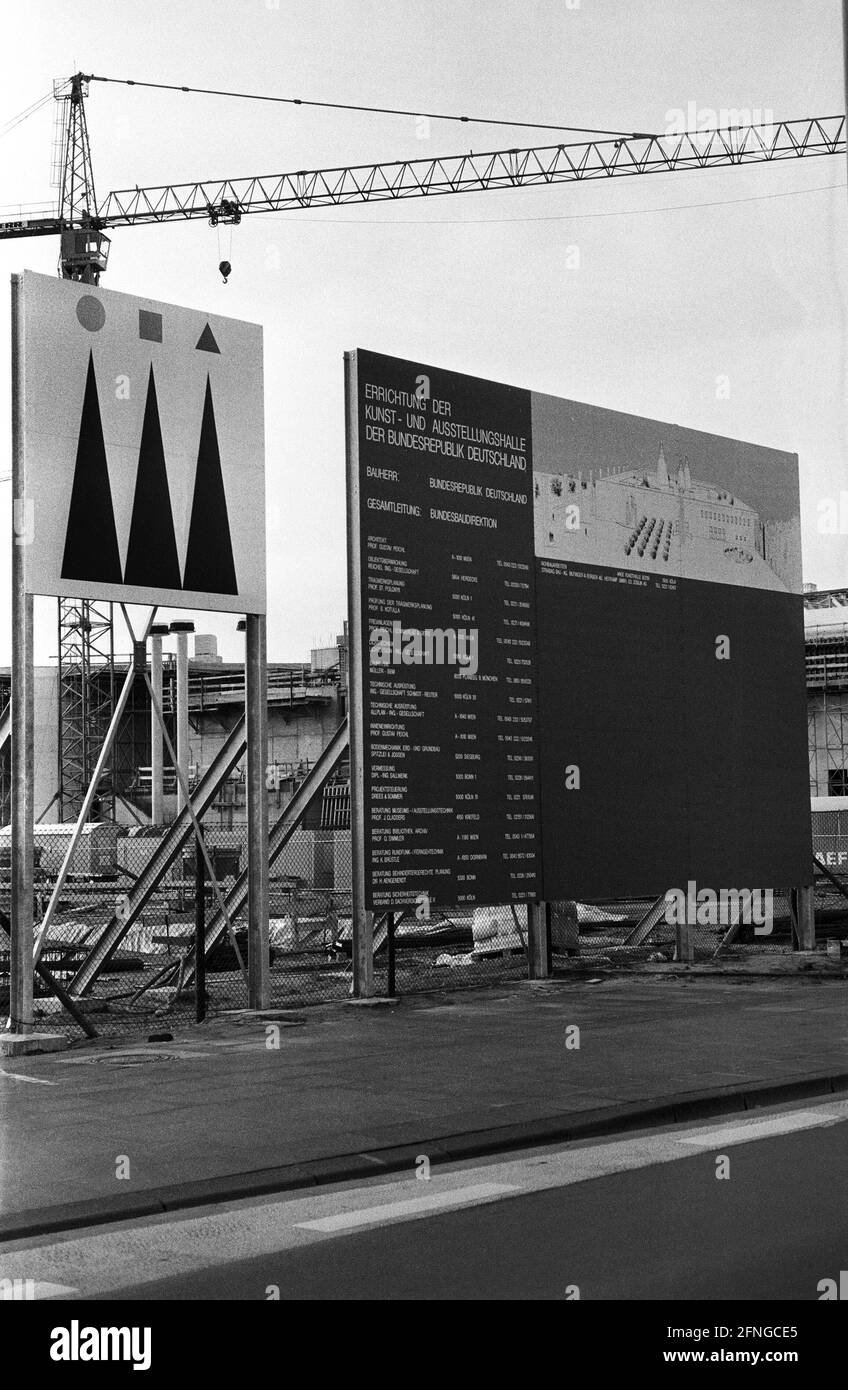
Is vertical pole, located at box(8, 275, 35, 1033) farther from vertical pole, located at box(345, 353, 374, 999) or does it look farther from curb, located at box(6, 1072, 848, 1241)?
curb, located at box(6, 1072, 848, 1241)

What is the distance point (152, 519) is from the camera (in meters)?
15.5

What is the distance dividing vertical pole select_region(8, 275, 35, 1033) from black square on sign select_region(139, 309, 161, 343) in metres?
1.61

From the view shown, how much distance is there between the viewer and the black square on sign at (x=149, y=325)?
1556 cm

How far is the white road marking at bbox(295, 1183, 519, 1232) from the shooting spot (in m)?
7.96

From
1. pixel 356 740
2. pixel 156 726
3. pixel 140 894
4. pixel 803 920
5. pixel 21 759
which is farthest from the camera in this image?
pixel 156 726

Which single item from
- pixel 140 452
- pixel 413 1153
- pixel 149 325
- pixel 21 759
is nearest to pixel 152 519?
pixel 140 452

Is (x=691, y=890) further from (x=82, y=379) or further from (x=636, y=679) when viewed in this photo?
(x=82, y=379)

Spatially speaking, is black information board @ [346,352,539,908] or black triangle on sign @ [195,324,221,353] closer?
black triangle on sign @ [195,324,221,353]

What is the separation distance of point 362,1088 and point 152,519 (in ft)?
20.9

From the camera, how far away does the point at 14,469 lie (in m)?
14.5

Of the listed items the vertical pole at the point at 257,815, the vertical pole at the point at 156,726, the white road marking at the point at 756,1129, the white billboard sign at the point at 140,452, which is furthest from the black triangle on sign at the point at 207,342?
the white road marking at the point at 756,1129

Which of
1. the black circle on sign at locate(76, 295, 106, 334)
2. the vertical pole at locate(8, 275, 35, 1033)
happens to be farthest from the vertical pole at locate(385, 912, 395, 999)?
the black circle on sign at locate(76, 295, 106, 334)

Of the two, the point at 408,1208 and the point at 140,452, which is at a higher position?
the point at 140,452

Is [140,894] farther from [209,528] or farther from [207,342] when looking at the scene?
[207,342]
